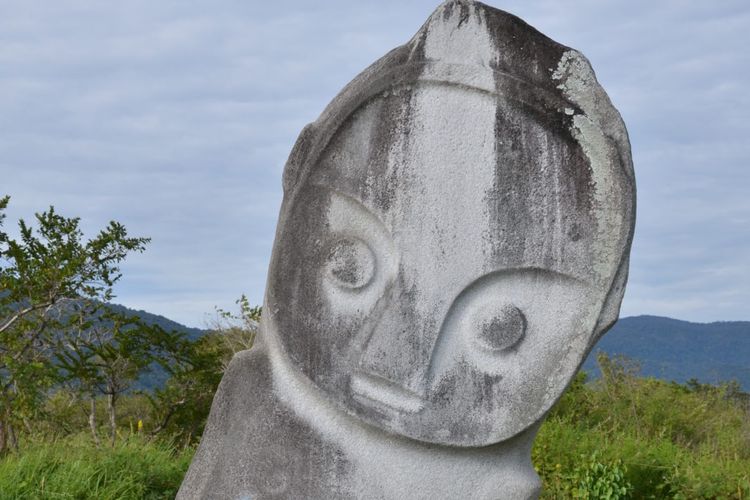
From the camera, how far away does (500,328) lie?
350 centimetres

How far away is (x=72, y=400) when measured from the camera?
32.9 ft

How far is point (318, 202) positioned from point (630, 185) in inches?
45.5

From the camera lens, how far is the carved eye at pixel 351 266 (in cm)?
354

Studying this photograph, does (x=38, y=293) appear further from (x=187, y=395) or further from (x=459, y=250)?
(x=459, y=250)

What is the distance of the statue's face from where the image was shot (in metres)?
3.50

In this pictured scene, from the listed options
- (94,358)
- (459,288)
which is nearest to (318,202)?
(459,288)

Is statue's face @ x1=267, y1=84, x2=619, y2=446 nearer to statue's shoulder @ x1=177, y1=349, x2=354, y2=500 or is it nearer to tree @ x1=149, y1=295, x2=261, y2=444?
statue's shoulder @ x1=177, y1=349, x2=354, y2=500

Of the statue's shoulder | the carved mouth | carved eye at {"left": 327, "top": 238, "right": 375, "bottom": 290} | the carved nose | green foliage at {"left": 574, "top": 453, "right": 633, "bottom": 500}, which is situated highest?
carved eye at {"left": 327, "top": 238, "right": 375, "bottom": 290}

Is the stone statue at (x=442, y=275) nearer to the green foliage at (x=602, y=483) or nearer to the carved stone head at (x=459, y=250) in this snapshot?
the carved stone head at (x=459, y=250)

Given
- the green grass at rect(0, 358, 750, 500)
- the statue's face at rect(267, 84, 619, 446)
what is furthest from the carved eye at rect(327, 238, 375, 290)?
the green grass at rect(0, 358, 750, 500)

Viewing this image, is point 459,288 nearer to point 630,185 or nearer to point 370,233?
point 370,233

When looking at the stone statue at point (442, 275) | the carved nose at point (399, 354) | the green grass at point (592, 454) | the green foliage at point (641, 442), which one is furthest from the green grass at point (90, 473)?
the carved nose at point (399, 354)

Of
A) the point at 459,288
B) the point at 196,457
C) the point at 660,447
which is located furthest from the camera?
the point at 660,447

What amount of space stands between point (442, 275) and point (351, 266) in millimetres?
333
